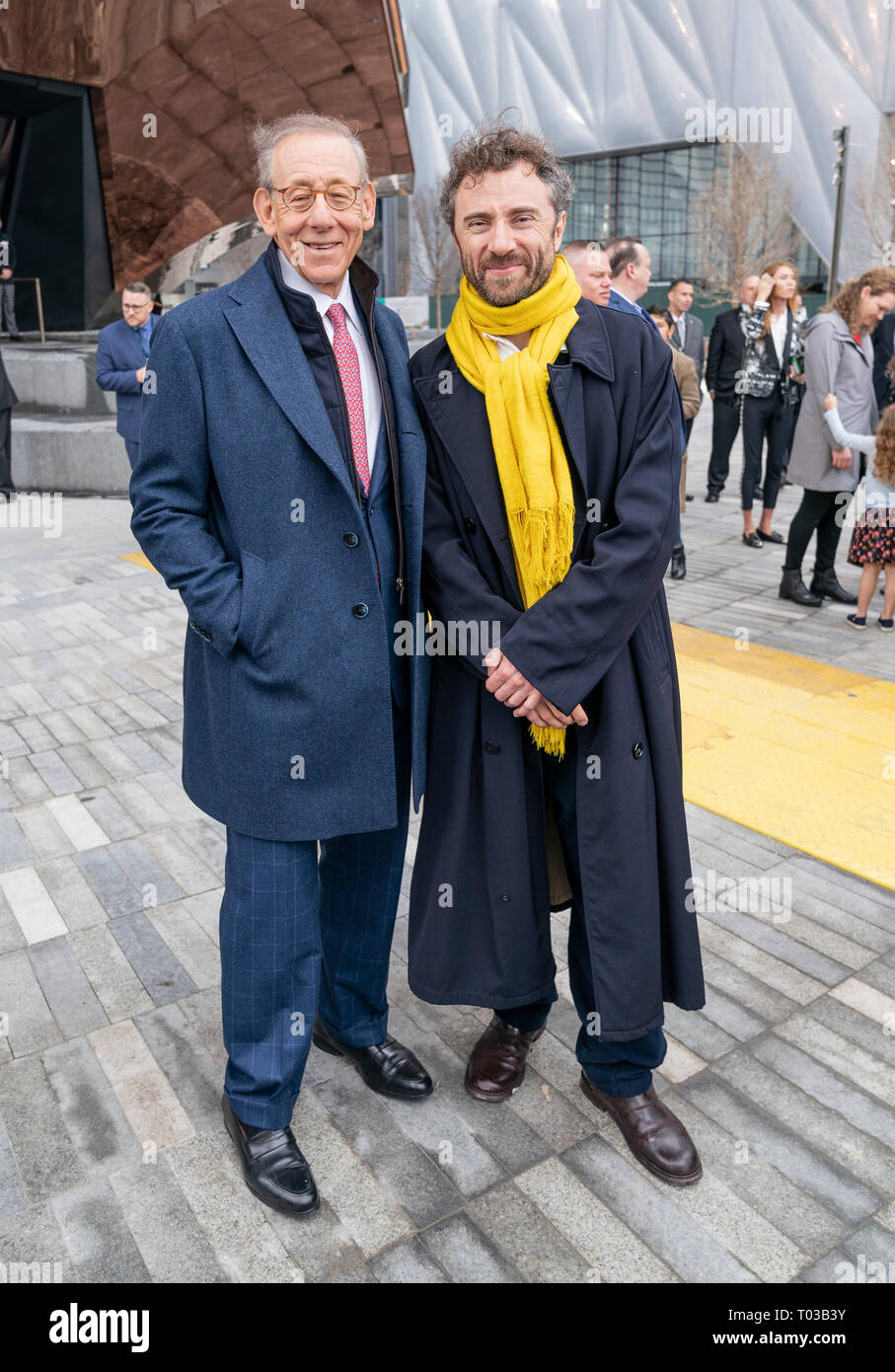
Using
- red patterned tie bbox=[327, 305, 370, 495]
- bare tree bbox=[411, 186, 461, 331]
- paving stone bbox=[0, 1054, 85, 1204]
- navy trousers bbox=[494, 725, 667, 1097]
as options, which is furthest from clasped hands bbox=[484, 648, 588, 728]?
bare tree bbox=[411, 186, 461, 331]

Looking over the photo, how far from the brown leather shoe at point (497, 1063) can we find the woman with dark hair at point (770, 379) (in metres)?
6.64

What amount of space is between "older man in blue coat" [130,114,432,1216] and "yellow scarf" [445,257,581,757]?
0.19 m

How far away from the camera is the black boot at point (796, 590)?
7.34 metres

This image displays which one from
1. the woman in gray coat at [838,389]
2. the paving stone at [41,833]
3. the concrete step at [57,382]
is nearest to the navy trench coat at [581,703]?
the paving stone at [41,833]

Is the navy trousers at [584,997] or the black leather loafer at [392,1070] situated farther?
the black leather loafer at [392,1070]

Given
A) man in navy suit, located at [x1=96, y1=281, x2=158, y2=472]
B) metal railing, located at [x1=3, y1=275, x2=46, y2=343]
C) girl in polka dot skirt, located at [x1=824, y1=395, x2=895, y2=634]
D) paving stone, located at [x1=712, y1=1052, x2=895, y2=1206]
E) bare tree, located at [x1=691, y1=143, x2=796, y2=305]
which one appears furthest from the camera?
bare tree, located at [x1=691, y1=143, x2=796, y2=305]

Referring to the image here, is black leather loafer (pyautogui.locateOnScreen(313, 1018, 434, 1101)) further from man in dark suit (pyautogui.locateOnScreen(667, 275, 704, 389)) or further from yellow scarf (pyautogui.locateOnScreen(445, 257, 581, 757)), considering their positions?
man in dark suit (pyautogui.locateOnScreen(667, 275, 704, 389))

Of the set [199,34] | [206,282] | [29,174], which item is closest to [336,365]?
[199,34]

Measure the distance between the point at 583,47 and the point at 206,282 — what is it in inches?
896

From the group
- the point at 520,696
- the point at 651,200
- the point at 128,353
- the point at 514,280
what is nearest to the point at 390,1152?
the point at 520,696

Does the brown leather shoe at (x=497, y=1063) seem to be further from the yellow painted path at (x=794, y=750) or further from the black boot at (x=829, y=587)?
the black boot at (x=829, y=587)

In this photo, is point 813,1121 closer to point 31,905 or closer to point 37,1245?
point 37,1245

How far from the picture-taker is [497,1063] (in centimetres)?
281

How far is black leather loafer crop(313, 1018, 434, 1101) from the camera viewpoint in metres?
2.78
